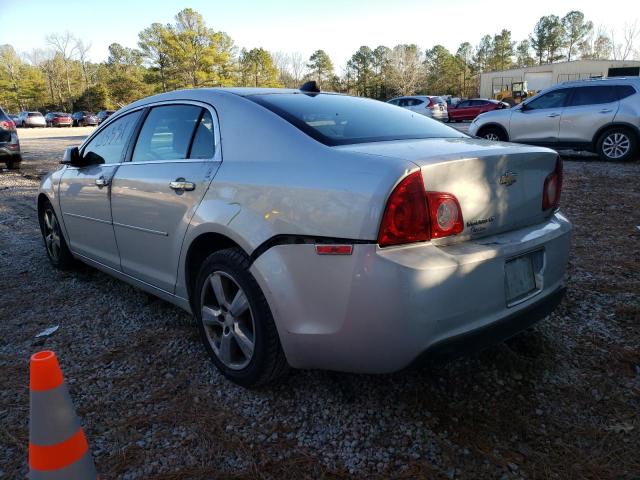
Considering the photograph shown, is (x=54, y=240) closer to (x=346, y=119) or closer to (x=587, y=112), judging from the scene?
(x=346, y=119)

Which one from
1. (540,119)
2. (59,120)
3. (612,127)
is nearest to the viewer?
(612,127)

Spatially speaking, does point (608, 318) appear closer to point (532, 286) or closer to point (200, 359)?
point (532, 286)

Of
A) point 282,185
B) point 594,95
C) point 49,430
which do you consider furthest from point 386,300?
point 594,95

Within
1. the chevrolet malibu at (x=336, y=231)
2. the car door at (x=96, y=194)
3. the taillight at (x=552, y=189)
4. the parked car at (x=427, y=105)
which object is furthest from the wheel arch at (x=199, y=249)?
the parked car at (x=427, y=105)

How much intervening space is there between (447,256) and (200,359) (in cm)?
167

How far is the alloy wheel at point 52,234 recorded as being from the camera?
4426 mm

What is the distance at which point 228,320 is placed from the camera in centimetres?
252

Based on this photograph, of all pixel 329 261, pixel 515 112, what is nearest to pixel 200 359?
pixel 329 261

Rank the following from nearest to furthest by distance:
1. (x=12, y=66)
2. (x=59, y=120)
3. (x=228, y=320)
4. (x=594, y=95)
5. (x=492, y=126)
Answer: (x=228, y=320) → (x=594, y=95) → (x=492, y=126) → (x=59, y=120) → (x=12, y=66)

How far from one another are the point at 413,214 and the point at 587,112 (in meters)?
9.59

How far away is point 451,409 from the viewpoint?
7.61 feet

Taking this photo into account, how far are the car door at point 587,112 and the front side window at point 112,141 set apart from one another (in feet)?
30.4

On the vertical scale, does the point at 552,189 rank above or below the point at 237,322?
above

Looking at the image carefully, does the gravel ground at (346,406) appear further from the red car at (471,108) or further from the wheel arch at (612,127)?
the red car at (471,108)
